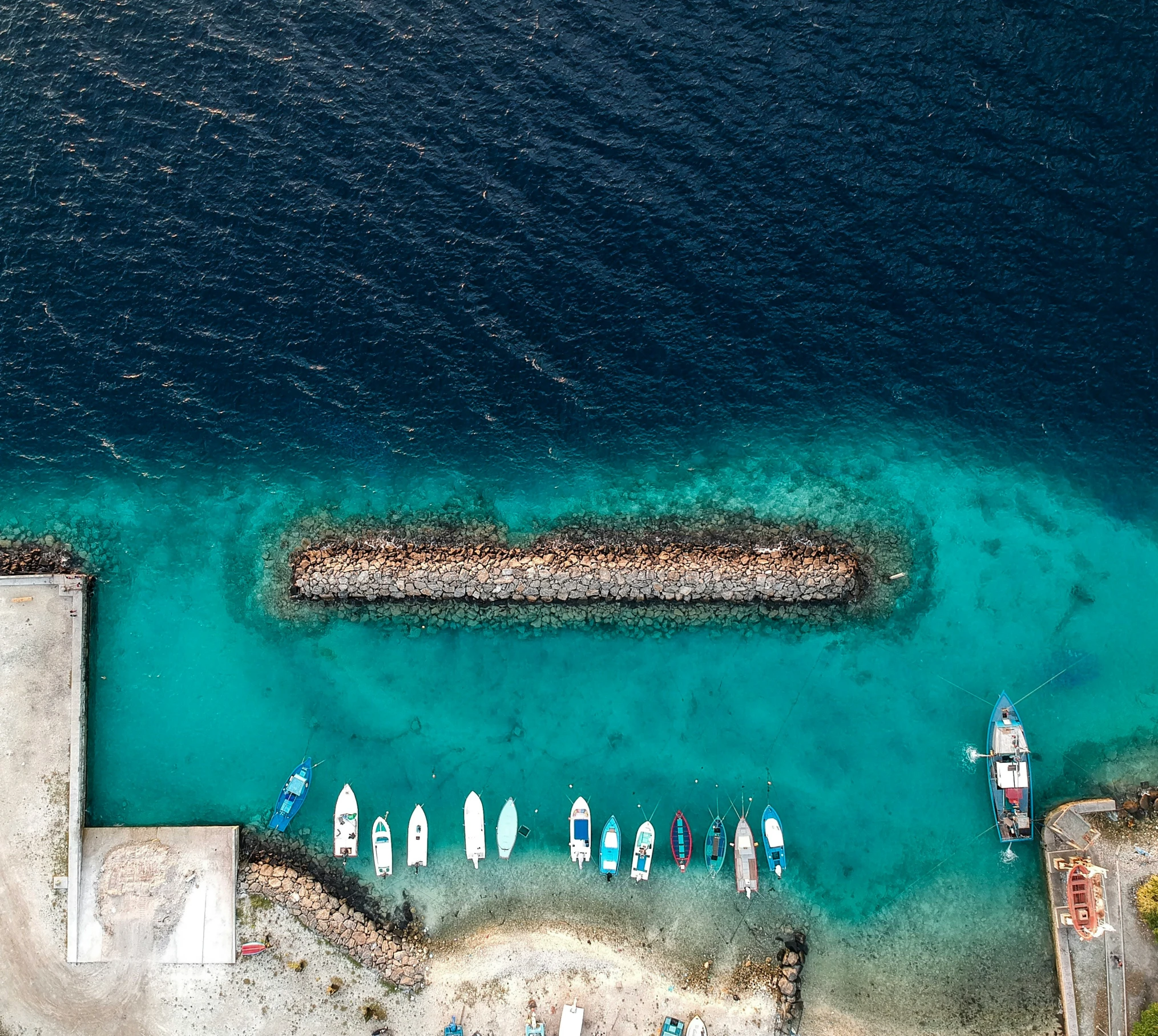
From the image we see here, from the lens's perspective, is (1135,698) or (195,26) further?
(195,26)

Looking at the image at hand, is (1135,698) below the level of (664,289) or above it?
below

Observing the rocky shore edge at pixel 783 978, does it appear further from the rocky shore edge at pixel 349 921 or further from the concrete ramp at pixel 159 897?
the concrete ramp at pixel 159 897

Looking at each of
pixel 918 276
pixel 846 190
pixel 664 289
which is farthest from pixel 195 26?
pixel 918 276

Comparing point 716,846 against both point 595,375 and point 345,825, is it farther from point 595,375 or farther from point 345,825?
point 595,375

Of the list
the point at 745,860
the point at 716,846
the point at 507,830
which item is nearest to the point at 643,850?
the point at 716,846

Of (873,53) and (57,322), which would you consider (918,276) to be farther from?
(57,322)

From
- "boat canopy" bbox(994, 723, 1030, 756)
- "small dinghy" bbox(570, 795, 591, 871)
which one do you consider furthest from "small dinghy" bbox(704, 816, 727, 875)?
"boat canopy" bbox(994, 723, 1030, 756)

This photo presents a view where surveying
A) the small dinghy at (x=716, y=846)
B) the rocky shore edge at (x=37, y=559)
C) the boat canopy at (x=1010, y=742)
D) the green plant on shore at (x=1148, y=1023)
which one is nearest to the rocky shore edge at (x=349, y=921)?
the small dinghy at (x=716, y=846)

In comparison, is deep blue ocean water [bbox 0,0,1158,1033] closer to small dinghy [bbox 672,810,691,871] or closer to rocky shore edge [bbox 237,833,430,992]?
small dinghy [bbox 672,810,691,871]
